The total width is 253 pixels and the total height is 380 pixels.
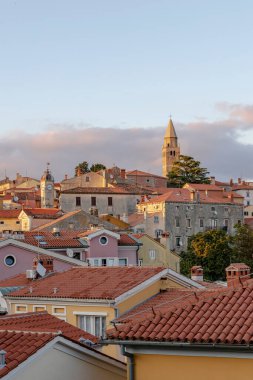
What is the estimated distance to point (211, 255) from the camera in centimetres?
7275

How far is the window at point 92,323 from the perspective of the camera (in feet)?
72.6

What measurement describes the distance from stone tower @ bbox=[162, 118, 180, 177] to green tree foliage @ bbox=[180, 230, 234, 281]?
89651 millimetres

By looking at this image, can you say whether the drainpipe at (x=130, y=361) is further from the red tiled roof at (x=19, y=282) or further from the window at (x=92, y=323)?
the red tiled roof at (x=19, y=282)

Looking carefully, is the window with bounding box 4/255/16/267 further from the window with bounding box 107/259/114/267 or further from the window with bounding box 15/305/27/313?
the window with bounding box 107/259/114/267

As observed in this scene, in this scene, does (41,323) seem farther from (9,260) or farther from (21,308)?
(9,260)

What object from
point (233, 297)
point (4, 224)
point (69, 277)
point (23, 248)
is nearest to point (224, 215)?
point (4, 224)

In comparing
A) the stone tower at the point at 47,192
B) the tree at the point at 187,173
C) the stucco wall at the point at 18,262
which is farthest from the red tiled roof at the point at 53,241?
the tree at the point at 187,173

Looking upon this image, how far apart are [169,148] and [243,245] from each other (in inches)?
3686

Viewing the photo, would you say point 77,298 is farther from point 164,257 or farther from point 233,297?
point 164,257

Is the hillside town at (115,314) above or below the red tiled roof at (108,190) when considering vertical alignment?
below

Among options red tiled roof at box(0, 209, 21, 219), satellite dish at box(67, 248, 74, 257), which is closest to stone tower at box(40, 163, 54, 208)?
red tiled roof at box(0, 209, 21, 219)

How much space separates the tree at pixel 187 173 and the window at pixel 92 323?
99.1 metres

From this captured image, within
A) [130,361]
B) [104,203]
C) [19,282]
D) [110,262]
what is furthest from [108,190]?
[130,361]

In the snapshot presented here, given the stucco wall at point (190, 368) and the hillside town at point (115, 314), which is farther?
the hillside town at point (115, 314)
